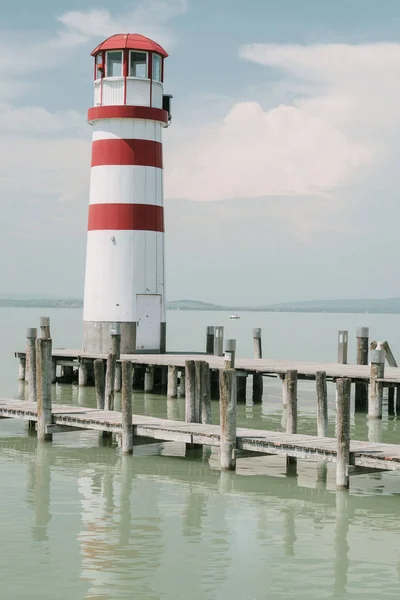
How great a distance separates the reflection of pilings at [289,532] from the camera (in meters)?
Result: 13.6

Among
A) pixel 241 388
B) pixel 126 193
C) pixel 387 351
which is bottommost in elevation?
pixel 241 388

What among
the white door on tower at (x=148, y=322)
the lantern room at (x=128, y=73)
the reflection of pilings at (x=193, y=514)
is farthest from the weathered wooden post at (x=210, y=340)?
the reflection of pilings at (x=193, y=514)

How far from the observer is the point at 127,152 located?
2975 centimetres

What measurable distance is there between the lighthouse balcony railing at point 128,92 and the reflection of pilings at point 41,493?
480 inches

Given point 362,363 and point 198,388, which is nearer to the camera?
point 198,388

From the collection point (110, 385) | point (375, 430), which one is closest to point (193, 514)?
point (110, 385)

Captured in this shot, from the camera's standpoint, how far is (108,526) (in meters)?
14.6

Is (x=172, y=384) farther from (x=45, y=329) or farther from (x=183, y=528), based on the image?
(x=183, y=528)

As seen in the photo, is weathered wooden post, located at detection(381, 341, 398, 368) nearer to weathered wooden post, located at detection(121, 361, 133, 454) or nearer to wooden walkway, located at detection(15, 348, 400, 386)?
wooden walkway, located at detection(15, 348, 400, 386)

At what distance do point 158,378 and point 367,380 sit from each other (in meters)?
7.73

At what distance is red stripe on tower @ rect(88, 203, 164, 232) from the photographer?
1168 inches

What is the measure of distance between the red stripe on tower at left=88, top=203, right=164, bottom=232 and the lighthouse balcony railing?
278 centimetres

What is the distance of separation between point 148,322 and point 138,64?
23.2ft

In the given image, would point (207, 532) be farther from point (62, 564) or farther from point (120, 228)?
point (120, 228)
